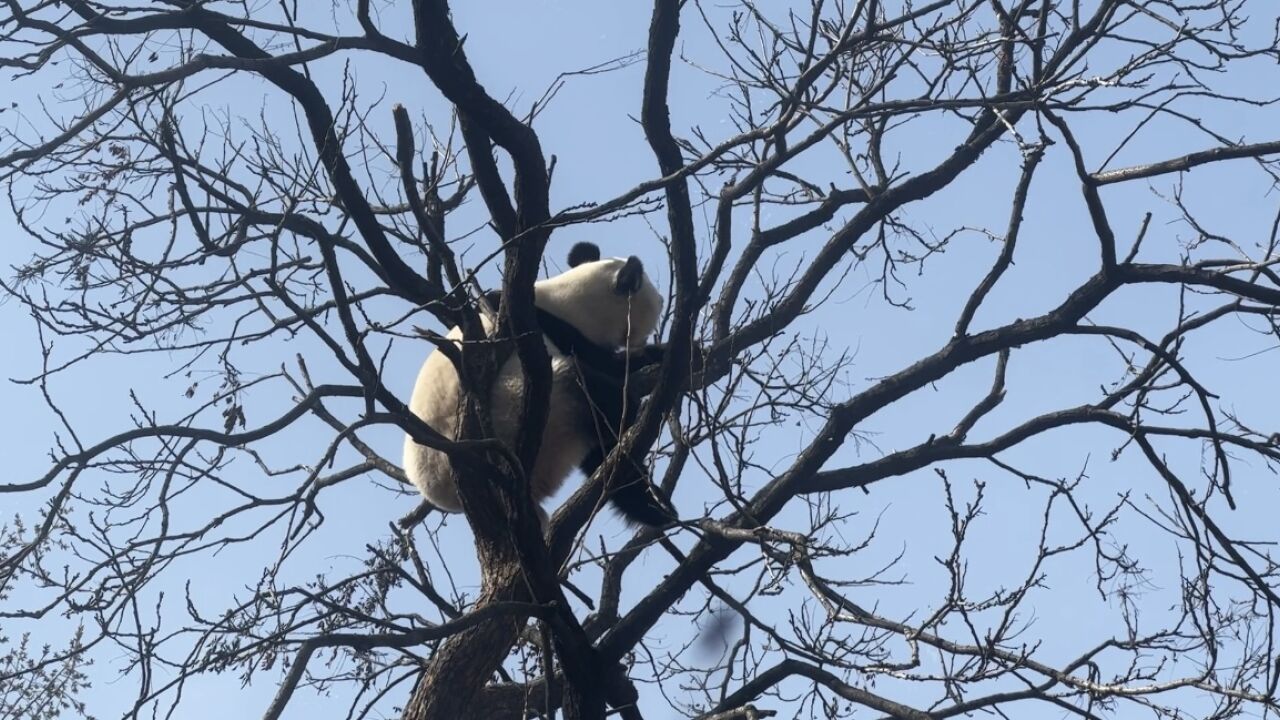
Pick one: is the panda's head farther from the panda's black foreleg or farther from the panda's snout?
the panda's black foreleg

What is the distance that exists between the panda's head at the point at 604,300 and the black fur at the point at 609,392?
14.9 inches

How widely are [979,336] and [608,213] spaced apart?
6.45 feet

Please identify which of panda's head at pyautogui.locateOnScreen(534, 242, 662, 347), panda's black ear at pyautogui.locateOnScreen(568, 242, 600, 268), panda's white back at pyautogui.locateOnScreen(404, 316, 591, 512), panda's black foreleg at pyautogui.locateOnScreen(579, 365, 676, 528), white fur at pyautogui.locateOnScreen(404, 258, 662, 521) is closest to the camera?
panda's black foreleg at pyautogui.locateOnScreen(579, 365, 676, 528)

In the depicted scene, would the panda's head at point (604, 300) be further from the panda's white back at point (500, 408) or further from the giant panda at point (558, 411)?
the panda's white back at point (500, 408)

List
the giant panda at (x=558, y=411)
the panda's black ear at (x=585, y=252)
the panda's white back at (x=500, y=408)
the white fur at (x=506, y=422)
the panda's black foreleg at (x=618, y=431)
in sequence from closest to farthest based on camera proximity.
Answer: the panda's black foreleg at (x=618, y=431) < the giant panda at (x=558, y=411) < the white fur at (x=506, y=422) < the panda's white back at (x=500, y=408) < the panda's black ear at (x=585, y=252)

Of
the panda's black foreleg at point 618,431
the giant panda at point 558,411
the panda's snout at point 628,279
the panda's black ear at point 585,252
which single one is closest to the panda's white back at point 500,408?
the giant panda at point 558,411

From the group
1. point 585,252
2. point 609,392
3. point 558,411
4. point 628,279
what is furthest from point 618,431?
point 585,252

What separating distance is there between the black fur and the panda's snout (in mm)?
526

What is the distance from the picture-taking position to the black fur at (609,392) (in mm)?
5520

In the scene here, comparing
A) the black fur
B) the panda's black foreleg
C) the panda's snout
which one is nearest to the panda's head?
the panda's snout

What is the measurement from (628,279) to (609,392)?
Answer: 4.26 feet

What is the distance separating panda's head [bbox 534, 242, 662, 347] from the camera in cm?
681

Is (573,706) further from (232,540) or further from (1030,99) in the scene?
(1030,99)

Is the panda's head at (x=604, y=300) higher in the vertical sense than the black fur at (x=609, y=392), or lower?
higher
